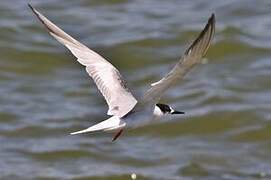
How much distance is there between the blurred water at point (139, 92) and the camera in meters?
9.09

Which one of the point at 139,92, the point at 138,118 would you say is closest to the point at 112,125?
the point at 138,118

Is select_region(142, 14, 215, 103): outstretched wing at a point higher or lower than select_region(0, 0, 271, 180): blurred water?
lower

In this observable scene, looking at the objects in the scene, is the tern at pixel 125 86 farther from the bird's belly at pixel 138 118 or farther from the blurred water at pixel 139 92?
the blurred water at pixel 139 92

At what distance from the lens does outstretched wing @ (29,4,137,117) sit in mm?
6422

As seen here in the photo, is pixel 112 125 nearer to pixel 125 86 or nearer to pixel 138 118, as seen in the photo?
pixel 138 118

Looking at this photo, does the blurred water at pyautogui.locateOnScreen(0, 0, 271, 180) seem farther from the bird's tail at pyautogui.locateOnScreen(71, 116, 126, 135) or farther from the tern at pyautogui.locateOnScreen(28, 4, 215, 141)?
the bird's tail at pyautogui.locateOnScreen(71, 116, 126, 135)

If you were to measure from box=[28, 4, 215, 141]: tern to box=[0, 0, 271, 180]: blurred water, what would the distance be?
2.32 metres

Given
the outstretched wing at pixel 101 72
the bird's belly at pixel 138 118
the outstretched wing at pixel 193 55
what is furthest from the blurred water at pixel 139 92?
the outstretched wing at pixel 193 55

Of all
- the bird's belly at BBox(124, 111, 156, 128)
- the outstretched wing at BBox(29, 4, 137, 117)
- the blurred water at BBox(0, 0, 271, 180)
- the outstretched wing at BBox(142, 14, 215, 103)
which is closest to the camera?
the outstretched wing at BBox(142, 14, 215, 103)

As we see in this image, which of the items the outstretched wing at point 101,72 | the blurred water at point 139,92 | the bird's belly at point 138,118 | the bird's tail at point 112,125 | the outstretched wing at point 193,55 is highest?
the blurred water at point 139,92

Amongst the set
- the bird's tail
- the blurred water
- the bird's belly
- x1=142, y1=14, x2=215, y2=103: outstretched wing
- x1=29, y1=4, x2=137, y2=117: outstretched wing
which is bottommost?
the bird's tail

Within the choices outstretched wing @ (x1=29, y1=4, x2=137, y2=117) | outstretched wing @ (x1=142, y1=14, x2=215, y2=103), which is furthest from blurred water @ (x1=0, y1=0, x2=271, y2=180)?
outstretched wing @ (x1=142, y1=14, x2=215, y2=103)

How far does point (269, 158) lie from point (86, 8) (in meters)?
4.30

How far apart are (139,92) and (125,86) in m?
3.53
